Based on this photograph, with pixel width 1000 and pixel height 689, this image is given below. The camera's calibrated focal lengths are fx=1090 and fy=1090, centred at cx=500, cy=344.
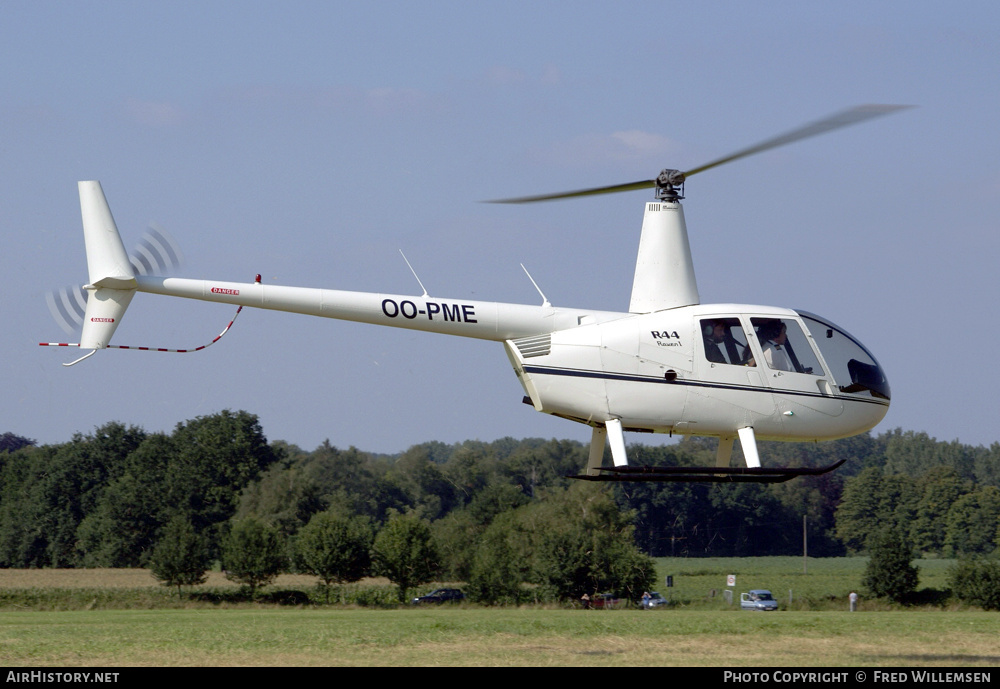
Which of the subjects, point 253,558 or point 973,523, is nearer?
point 253,558

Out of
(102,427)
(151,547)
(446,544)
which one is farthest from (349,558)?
(102,427)

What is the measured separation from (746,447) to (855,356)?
7.20 ft

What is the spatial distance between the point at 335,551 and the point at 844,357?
44998 mm

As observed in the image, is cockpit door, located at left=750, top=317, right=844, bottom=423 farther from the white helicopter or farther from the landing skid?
the landing skid

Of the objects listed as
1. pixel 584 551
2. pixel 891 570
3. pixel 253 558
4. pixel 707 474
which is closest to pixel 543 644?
pixel 707 474

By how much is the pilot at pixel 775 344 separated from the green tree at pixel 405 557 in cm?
4289

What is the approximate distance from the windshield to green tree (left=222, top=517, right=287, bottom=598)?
147 feet

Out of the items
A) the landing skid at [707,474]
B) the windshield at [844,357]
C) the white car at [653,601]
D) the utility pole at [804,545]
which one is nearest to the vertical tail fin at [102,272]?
the landing skid at [707,474]

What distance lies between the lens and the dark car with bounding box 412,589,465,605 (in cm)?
5338

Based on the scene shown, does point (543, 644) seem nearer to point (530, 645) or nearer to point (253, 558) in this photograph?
point (530, 645)

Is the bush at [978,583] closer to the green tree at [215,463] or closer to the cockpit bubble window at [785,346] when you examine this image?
the cockpit bubble window at [785,346]

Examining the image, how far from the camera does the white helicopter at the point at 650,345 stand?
1482cm

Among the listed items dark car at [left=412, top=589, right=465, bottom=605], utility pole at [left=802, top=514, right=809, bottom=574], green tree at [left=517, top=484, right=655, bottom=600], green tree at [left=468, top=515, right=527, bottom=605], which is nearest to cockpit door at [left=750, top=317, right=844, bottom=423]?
green tree at [left=468, top=515, right=527, bottom=605]

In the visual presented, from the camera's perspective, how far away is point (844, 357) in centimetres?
1537
